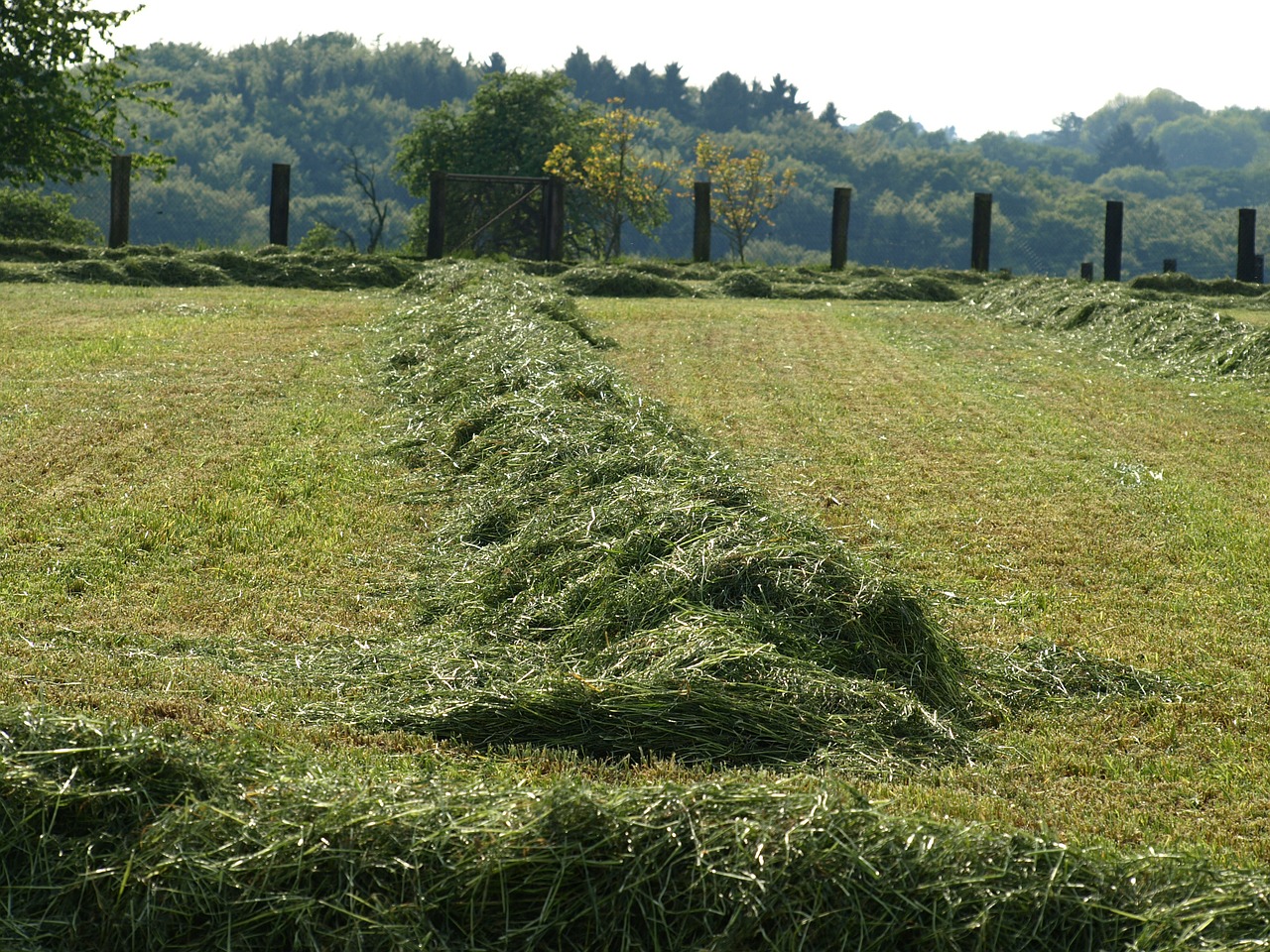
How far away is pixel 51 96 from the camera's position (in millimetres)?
20688

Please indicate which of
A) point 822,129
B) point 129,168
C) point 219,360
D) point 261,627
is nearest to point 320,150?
Result: point 822,129

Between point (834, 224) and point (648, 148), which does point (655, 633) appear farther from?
point (648, 148)

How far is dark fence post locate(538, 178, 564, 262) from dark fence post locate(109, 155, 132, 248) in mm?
6969

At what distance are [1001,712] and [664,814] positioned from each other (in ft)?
4.82

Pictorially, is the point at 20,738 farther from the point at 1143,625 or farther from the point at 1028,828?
the point at 1143,625

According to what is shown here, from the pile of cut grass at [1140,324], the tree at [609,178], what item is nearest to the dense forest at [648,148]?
the tree at [609,178]

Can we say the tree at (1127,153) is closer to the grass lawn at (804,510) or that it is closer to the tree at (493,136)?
the tree at (493,136)

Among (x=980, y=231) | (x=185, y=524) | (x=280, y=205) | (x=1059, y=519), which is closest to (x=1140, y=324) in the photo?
(x=1059, y=519)

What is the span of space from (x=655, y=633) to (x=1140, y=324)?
11812mm

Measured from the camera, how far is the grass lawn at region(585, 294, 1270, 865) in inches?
130

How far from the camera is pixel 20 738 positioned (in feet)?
9.61

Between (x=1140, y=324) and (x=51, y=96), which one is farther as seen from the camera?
(x=51, y=96)

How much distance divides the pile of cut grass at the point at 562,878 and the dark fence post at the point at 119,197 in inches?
791

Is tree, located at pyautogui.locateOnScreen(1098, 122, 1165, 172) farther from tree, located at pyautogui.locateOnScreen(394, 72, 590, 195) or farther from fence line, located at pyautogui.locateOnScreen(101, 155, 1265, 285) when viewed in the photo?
fence line, located at pyautogui.locateOnScreen(101, 155, 1265, 285)
